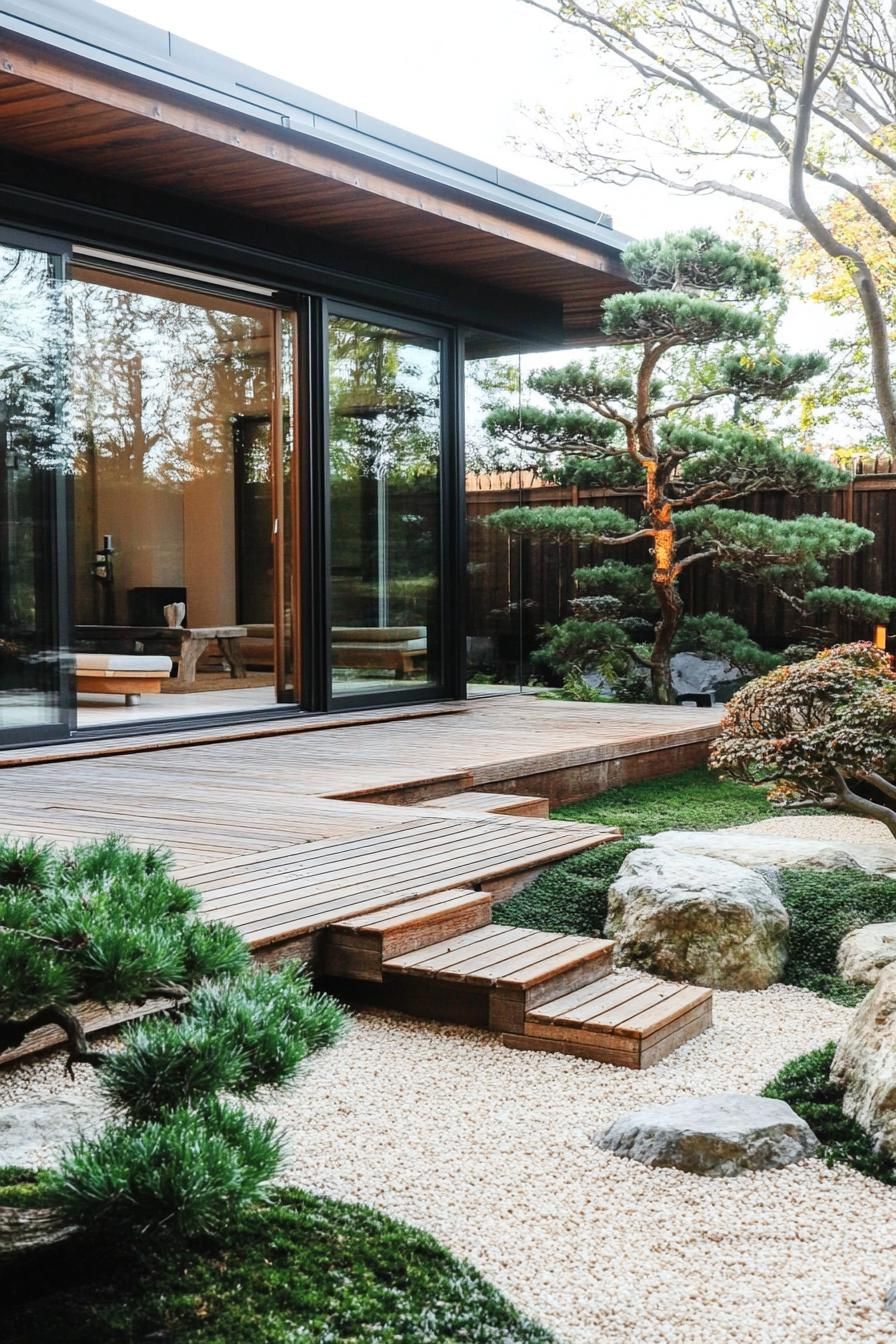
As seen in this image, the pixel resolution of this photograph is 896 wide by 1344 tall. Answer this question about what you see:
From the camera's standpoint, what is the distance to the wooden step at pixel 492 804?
5141mm

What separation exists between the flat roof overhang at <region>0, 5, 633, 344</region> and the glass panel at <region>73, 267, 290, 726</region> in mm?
3143

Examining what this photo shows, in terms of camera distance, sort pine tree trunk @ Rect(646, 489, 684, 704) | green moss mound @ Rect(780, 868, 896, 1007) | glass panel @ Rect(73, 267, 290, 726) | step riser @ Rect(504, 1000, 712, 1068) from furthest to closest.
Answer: glass panel @ Rect(73, 267, 290, 726) → pine tree trunk @ Rect(646, 489, 684, 704) → green moss mound @ Rect(780, 868, 896, 1007) → step riser @ Rect(504, 1000, 712, 1068)

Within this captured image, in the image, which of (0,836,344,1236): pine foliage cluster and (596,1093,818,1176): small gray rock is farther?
(596,1093,818,1176): small gray rock

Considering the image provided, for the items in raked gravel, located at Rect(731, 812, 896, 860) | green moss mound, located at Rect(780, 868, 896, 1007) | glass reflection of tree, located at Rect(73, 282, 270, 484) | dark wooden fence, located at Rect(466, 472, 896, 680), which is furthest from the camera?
glass reflection of tree, located at Rect(73, 282, 270, 484)

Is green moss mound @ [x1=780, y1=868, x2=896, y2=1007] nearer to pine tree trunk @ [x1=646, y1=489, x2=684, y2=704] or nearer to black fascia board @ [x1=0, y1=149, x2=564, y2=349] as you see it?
black fascia board @ [x1=0, y1=149, x2=564, y2=349]

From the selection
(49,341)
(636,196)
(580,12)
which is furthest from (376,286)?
(636,196)

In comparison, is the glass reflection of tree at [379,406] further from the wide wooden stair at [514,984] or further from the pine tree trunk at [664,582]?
the wide wooden stair at [514,984]

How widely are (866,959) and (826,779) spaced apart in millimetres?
876

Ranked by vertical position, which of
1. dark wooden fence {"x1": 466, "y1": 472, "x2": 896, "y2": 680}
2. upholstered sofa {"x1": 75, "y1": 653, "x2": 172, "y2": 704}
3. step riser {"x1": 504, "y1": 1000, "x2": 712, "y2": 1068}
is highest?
dark wooden fence {"x1": 466, "y1": 472, "x2": 896, "y2": 680}

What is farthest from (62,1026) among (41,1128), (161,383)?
(161,383)

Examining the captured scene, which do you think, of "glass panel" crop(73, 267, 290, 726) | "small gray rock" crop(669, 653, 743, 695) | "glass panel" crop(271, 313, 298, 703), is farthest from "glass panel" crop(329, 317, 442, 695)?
"small gray rock" crop(669, 653, 743, 695)

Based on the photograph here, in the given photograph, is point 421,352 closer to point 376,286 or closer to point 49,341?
point 376,286

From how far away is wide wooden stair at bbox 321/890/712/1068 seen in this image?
3.15 m

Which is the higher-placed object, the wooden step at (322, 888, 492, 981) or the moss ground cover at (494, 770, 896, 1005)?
the wooden step at (322, 888, 492, 981)
